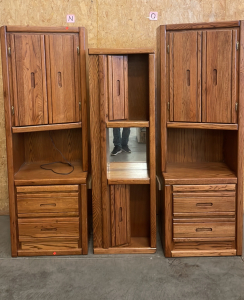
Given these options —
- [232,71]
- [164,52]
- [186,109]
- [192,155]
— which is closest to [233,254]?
[192,155]

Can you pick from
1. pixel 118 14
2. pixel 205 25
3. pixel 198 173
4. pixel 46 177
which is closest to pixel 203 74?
pixel 205 25

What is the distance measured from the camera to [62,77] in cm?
274

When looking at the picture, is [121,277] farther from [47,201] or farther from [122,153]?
[122,153]

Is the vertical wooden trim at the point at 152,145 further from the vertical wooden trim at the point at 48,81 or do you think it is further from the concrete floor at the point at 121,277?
the vertical wooden trim at the point at 48,81

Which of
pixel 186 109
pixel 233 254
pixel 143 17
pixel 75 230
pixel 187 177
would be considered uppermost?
pixel 143 17

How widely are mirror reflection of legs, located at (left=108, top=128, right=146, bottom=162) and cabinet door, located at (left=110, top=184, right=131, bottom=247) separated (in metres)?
0.24

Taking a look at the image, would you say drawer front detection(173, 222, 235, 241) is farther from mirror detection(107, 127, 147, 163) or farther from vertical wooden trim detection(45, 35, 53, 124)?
vertical wooden trim detection(45, 35, 53, 124)

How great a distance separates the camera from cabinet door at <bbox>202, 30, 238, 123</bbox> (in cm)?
261

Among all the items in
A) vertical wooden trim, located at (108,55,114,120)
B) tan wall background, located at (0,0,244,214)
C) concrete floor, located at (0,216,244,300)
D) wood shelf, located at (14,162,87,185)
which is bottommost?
concrete floor, located at (0,216,244,300)

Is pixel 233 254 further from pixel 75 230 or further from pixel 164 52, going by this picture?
pixel 164 52

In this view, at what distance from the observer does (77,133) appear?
325cm

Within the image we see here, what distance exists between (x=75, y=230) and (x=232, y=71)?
1686 mm

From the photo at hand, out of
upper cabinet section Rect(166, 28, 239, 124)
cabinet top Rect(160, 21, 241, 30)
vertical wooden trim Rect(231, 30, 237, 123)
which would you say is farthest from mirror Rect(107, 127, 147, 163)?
cabinet top Rect(160, 21, 241, 30)

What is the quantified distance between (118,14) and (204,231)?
204cm
